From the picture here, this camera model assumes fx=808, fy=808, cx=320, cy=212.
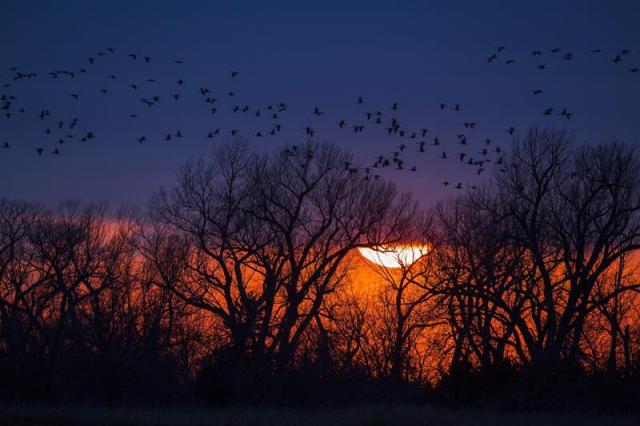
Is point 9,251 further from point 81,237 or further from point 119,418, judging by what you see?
point 119,418

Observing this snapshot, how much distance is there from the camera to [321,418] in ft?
57.3

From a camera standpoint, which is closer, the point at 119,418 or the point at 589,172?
the point at 119,418

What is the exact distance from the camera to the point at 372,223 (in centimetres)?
4044

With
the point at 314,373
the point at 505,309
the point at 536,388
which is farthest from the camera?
the point at 505,309

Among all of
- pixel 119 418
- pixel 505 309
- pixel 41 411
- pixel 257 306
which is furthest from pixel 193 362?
pixel 119 418

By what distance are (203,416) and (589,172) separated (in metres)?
23.9

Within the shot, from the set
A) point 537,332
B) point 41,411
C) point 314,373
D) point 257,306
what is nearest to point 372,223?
point 257,306

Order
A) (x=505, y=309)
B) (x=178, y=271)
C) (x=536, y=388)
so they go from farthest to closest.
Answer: (x=178, y=271)
(x=505, y=309)
(x=536, y=388)

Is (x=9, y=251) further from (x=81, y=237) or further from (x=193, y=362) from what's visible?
(x=193, y=362)

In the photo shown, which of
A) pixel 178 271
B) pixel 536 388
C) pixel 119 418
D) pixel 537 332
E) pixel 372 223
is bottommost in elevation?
pixel 119 418

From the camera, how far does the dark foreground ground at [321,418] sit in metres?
16.8

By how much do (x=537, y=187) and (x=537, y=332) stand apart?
652 cm

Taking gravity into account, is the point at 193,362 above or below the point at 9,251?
below

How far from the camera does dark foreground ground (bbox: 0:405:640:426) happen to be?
1684 cm
